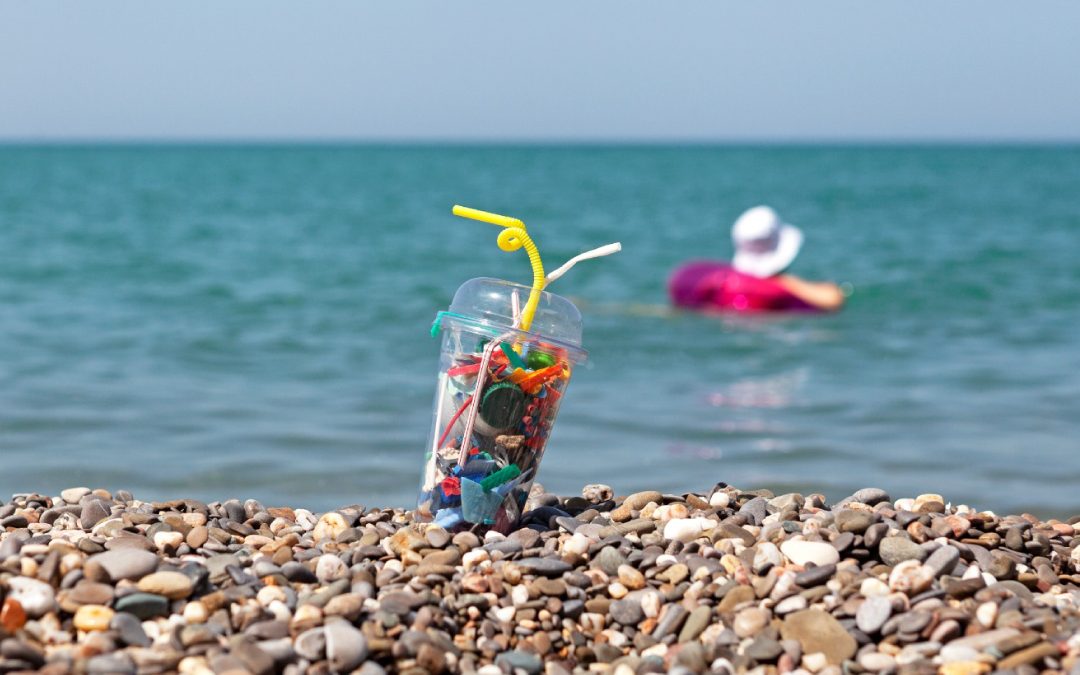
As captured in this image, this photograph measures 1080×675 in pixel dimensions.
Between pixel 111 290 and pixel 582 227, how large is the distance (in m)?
12.8

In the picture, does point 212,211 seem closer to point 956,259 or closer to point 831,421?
point 956,259

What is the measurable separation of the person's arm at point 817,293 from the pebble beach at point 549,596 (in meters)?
8.50

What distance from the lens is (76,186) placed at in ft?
127

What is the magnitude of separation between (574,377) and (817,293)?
184 inches

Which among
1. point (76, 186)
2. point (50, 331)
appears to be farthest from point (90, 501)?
point (76, 186)

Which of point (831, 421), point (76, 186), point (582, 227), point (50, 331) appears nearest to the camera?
point (831, 421)

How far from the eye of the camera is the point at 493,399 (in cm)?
305

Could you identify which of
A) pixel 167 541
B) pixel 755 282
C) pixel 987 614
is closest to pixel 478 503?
pixel 167 541

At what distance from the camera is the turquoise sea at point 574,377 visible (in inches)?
218

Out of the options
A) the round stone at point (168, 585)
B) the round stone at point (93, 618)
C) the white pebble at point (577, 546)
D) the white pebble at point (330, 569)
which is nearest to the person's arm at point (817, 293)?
the white pebble at point (577, 546)

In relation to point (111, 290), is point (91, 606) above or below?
above

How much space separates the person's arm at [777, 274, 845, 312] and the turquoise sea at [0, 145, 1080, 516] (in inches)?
10.8

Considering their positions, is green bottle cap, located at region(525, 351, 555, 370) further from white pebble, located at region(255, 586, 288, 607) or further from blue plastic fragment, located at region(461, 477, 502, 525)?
white pebble, located at region(255, 586, 288, 607)

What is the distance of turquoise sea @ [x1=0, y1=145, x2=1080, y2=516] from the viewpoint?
5.53 m
